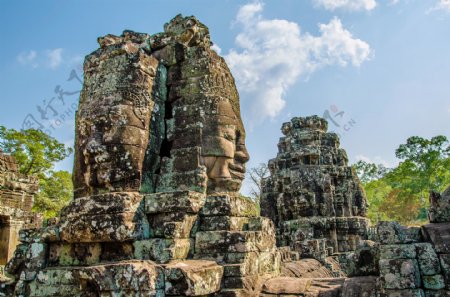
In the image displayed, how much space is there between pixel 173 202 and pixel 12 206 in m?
11.0

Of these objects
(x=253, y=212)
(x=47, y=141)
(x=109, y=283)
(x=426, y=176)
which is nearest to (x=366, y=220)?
(x=253, y=212)

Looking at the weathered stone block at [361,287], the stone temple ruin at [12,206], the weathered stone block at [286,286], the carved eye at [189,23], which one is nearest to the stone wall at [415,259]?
the weathered stone block at [361,287]

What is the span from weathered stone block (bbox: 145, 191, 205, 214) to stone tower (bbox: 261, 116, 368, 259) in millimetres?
9151

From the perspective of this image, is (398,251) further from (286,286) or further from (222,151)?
(222,151)

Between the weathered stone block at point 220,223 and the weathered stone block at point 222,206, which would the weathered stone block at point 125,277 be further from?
the weathered stone block at point 222,206

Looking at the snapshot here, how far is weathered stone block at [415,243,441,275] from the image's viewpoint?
335 centimetres

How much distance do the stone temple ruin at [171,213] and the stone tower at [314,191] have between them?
832cm

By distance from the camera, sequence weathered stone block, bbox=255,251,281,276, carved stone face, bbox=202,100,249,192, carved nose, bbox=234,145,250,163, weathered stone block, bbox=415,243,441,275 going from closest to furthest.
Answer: weathered stone block, bbox=415,243,441,275 < weathered stone block, bbox=255,251,281,276 < carved stone face, bbox=202,100,249,192 < carved nose, bbox=234,145,250,163

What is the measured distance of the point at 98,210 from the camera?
4207 mm

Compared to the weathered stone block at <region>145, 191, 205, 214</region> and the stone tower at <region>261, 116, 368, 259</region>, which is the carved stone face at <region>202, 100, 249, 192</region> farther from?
the stone tower at <region>261, 116, 368, 259</region>

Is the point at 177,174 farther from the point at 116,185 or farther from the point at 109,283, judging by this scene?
the point at 109,283

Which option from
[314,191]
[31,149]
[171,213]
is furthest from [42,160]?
[171,213]

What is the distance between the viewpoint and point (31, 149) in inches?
897

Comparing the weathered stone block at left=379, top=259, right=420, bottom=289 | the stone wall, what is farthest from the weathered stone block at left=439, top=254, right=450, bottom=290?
the weathered stone block at left=379, top=259, right=420, bottom=289
